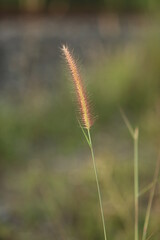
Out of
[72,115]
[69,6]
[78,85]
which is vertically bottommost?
[69,6]

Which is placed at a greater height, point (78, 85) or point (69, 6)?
point (78, 85)

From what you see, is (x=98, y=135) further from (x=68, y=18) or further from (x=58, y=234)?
(x=68, y=18)

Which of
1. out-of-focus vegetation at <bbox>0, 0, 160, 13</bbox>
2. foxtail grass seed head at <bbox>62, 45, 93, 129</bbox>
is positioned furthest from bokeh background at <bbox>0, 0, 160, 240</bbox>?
foxtail grass seed head at <bbox>62, 45, 93, 129</bbox>

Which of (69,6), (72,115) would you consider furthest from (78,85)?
(69,6)

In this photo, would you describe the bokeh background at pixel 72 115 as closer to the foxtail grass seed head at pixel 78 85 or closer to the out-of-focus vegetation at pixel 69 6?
the out-of-focus vegetation at pixel 69 6

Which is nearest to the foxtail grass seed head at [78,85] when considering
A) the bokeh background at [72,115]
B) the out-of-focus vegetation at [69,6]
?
the bokeh background at [72,115]

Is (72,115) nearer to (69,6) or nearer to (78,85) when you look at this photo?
(69,6)
